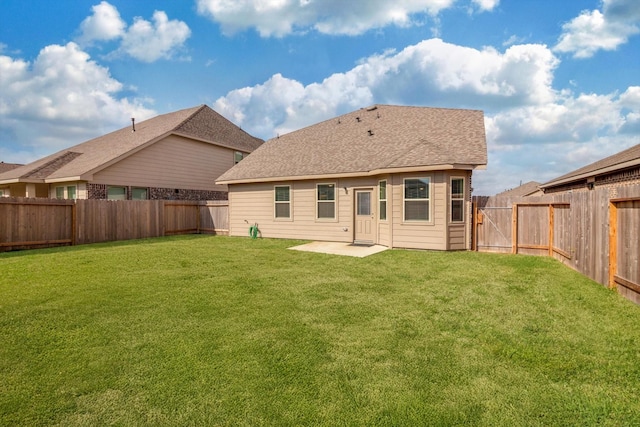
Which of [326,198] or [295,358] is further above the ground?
[326,198]

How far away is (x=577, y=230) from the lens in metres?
7.57

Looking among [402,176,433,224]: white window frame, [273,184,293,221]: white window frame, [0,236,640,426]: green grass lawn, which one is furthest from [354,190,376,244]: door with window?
[0,236,640,426]: green grass lawn

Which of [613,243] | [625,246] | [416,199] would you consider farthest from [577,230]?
[416,199]

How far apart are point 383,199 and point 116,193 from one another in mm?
13831

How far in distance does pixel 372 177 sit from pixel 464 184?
3.27 metres

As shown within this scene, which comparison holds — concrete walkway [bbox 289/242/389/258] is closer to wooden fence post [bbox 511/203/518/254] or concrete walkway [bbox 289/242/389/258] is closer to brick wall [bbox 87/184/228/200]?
wooden fence post [bbox 511/203/518/254]

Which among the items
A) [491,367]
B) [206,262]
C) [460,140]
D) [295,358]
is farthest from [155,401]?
[460,140]

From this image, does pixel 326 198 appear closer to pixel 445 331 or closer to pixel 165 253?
pixel 165 253

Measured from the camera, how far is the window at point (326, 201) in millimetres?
13469

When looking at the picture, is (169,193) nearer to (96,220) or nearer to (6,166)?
(96,220)

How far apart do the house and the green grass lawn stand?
4.26 meters

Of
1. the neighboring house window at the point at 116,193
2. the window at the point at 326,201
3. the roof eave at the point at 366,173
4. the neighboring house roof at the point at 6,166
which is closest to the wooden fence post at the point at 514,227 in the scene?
the roof eave at the point at 366,173

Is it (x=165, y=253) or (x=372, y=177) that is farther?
(x=372, y=177)

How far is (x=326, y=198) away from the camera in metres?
13.6
